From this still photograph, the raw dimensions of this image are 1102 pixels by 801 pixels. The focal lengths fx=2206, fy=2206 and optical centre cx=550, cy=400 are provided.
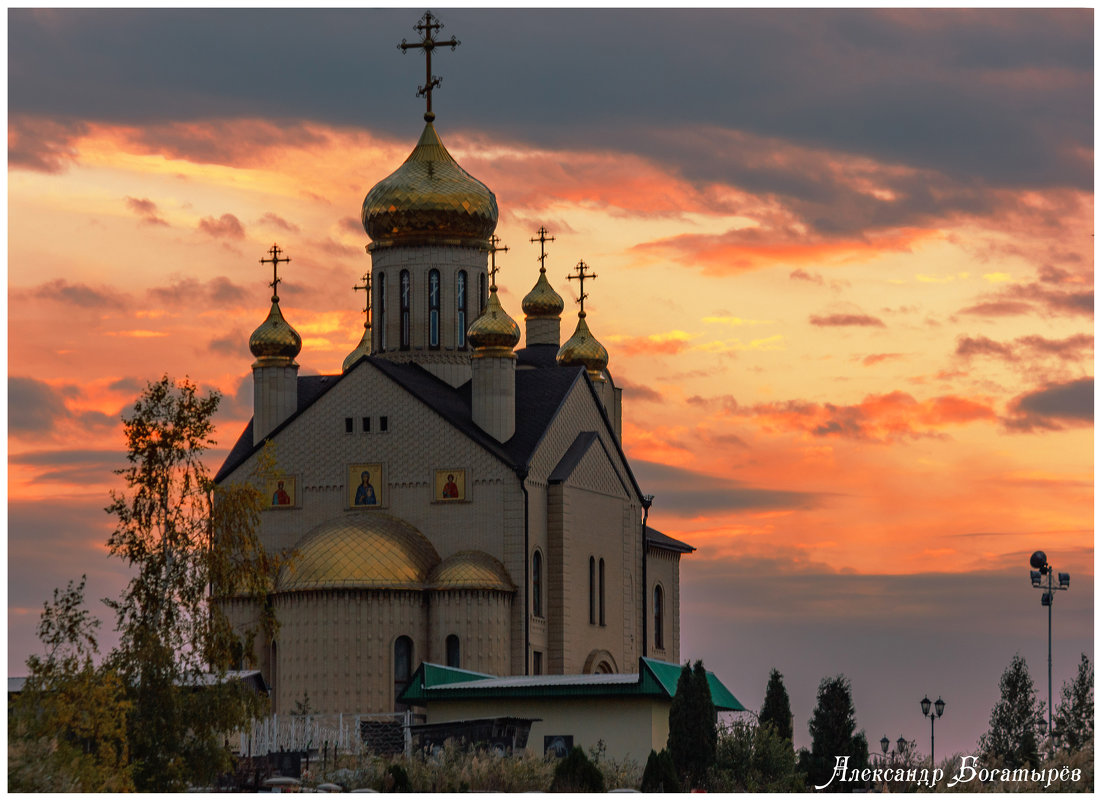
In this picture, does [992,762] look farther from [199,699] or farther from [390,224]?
[390,224]

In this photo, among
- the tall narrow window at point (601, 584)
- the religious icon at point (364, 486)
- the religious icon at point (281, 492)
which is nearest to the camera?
the religious icon at point (364, 486)

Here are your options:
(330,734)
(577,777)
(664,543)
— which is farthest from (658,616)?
(577,777)

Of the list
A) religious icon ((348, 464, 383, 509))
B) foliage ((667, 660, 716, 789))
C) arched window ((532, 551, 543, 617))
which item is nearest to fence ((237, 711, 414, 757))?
arched window ((532, 551, 543, 617))

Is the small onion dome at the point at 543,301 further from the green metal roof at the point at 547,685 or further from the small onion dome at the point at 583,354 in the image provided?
the green metal roof at the point at 547,685

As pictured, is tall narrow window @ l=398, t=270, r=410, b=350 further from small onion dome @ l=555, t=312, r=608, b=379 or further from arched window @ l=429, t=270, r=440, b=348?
small onion dome @ l=555, t=312, r=608, b=379

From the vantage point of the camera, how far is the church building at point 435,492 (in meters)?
41.1

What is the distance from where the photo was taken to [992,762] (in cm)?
2898

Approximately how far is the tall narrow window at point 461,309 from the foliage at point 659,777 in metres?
16.2

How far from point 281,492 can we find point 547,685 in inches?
384

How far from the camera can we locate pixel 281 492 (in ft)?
144

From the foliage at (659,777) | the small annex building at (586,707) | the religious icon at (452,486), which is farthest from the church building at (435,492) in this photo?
the foliage at (659,777)

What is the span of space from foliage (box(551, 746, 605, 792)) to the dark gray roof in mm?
17801

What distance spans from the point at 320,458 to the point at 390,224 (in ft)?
17.9

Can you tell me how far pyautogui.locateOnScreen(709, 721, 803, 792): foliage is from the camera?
107 feet
